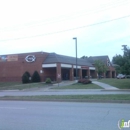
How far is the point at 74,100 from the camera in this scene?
59.9 ft

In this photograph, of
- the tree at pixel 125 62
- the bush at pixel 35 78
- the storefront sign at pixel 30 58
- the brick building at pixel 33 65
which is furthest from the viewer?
the storefront sign at pixel 30 58

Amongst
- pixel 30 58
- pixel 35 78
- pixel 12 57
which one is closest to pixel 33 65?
pixel 30 58

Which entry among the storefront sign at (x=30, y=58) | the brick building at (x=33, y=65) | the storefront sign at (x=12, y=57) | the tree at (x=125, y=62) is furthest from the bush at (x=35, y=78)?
the tree at (x=125, y=62)

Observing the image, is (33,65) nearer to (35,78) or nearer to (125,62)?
(35,78)

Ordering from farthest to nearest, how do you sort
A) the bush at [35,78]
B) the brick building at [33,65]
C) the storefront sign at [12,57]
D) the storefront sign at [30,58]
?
the storefront sign at [12,57] → the storefront sign at [30,58] → the brick building at [33,65] → the bush at [35,78]

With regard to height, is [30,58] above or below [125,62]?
above

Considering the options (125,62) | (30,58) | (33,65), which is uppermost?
(30,58)

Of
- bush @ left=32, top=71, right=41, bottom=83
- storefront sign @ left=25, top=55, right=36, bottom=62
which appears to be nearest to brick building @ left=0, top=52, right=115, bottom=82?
storefront sign @ left=25, top=55, right=36, bottom=62

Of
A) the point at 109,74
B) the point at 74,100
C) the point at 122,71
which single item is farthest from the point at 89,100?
the point at 109,74

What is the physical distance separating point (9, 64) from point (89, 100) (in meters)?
41.3

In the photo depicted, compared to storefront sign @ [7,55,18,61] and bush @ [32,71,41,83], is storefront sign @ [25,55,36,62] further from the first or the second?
bush @ [32,71,41,83]

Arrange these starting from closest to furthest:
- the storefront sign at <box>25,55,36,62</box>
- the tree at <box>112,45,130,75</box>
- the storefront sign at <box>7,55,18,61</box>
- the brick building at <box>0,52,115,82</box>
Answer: the tree at <box>112,45,130,75</box>, the brick building at <box>0,52,115,82</box>, the storefront sign at <box>25,55,36,62</box>, the storefront sign at <box>7,55,18,61</box>

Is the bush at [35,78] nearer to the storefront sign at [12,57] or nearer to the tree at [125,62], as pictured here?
the storefront sign at [12,57]

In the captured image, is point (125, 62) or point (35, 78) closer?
point (125, 62)
